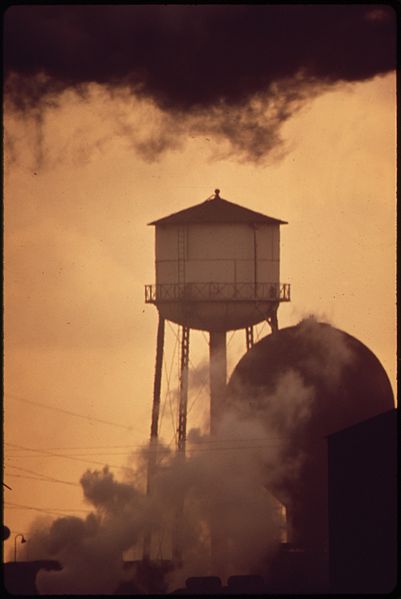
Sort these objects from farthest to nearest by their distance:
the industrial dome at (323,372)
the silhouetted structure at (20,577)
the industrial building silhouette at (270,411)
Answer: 1. the industrial dome at (323,372)
2. the silhouetted structure at (20,577)
3. the industrial building silhouette at (270,411)

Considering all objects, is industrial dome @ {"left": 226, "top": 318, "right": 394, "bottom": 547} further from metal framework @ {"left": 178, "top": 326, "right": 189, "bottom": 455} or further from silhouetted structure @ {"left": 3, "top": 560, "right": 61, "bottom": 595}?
silhouetted structure @ {"left": 3, "top": 560, "right": 61, "bottom": 595}

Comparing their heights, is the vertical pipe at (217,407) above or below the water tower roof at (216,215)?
below

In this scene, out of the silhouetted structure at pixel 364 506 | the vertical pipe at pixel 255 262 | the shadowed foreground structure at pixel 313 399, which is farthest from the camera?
the vertical pipe at pixel 255 262

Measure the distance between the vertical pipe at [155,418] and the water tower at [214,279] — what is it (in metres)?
0.03

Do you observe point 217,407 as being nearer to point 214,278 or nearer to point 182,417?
point 182,417

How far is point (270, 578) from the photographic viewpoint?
5978 cm

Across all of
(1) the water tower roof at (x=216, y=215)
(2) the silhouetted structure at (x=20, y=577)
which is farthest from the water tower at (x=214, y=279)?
(2) the silhouetted structure at (x=20, y=577)

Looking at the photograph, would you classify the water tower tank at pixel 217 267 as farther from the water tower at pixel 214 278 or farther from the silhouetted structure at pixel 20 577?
the silhouetted structure at pixel 20 577

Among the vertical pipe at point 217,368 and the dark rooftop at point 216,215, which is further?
the dark rooftop at point 216,215

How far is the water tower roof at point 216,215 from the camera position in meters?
69.8

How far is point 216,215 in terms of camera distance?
7000cm

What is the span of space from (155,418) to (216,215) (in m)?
7.06

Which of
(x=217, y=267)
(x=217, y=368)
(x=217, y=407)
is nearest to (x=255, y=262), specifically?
(x=217, y=267)

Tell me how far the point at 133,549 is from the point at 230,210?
11.8 metres
